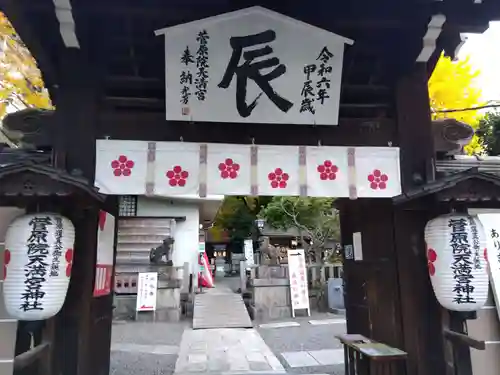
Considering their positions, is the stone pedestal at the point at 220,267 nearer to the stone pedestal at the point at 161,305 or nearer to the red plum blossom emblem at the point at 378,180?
the stone pedestal at the point at 161,305

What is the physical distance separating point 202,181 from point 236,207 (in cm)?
2908

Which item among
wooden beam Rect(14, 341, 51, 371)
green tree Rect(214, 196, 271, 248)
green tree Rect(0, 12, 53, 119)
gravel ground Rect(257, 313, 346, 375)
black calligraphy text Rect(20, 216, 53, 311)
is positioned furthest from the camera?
green tree Rect(214, 196, 271, 248)

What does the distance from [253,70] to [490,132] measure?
13.9 meters

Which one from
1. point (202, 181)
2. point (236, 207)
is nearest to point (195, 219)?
point (202, 181)

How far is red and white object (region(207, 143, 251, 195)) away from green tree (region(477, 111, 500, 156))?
496 inches

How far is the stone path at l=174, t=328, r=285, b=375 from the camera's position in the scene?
7363 millimetres

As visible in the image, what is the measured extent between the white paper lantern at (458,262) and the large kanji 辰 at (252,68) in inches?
95.2

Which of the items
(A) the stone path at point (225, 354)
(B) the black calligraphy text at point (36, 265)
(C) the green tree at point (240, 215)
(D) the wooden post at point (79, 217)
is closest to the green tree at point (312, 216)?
(A) the stone path at point (225, 354)

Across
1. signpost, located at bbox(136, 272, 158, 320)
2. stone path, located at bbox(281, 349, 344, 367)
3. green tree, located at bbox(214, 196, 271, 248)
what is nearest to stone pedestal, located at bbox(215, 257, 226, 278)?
green tree, located at bbox(214, 196, 271, 248)

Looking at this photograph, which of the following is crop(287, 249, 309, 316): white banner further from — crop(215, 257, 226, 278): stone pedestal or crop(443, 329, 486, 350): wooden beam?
crop(215, 257, 226, 278): stone pedestal

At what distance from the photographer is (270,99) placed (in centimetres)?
461

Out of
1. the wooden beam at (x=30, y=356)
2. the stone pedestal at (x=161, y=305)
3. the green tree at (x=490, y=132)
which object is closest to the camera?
the wooden beam at (x=30, y=356)

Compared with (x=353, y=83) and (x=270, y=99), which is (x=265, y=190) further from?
(x=353, y=83)

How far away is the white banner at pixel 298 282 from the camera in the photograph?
14.1m
